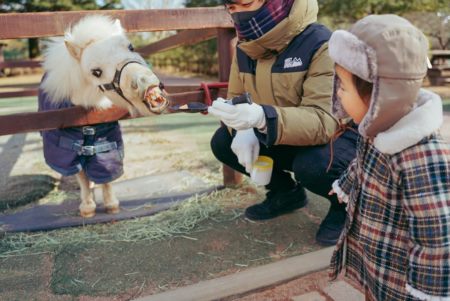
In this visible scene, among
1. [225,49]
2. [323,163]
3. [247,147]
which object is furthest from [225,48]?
[323,163]

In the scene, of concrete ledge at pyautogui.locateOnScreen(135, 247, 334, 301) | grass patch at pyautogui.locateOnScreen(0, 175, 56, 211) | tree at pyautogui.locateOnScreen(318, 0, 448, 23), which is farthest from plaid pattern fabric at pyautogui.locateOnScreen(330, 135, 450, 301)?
tree at pyautogui.locateOnScreen(318, 0, 448, 23)

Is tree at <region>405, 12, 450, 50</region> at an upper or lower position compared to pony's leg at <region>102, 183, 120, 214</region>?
upper

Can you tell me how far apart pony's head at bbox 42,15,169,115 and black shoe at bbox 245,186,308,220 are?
86cm

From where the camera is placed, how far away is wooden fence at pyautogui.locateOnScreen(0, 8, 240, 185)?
87.5 inches

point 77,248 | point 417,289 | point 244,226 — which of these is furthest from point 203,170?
point 417,289

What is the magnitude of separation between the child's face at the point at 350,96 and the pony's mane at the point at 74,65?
1.56 m

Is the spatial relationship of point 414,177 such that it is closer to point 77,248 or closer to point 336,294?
point 336,294

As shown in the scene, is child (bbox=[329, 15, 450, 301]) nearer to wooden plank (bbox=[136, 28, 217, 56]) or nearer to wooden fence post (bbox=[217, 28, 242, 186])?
wooden fence post (bbox=[217, 28, 242, 186])

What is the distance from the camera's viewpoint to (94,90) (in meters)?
2.58

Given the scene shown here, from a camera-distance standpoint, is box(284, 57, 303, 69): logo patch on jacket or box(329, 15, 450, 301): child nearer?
box(329, 15, 450, 301): child

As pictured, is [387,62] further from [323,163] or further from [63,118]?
[63,118]

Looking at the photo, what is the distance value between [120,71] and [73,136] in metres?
0.55

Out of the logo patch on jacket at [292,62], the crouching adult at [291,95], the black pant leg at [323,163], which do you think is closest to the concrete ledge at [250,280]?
the crouching adult at [291,95]

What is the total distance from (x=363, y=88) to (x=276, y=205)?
1.45m
